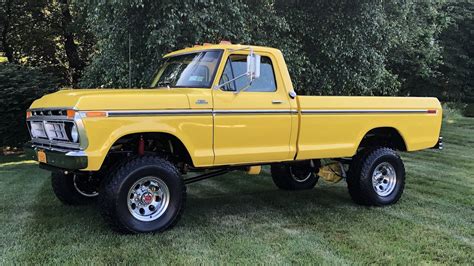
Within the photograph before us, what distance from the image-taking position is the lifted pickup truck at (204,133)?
17.3 ft

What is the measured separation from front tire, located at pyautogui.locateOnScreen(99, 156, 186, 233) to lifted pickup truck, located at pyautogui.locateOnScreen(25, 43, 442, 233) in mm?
11

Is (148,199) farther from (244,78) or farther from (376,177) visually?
(376,177)

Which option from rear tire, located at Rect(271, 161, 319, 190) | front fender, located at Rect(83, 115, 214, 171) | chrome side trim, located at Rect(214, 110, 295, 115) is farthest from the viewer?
rear tire, located at Rect(271, 161, 319, 190)

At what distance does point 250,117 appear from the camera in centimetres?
607

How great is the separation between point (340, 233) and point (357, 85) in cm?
672

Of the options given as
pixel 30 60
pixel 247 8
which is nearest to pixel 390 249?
pixel 247 8

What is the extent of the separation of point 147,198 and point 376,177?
348 centimetres

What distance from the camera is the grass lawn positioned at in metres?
4.93

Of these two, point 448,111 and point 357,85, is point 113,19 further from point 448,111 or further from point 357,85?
point 448,111

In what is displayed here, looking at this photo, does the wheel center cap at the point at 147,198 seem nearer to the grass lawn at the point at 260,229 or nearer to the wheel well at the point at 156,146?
the grass lawn at the point at 260,229

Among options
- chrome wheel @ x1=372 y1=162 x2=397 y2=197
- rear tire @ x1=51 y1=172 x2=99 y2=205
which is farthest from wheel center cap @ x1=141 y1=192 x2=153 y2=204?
chrome wheel @ x1=372 y1=162 x2=397 y2=197

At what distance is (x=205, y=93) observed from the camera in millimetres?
5820

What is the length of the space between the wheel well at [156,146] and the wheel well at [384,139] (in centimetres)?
287

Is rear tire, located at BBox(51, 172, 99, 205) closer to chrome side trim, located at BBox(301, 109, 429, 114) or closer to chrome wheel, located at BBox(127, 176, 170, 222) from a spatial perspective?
chrome wheel, located at BBox(127, 176, 170, 222)
